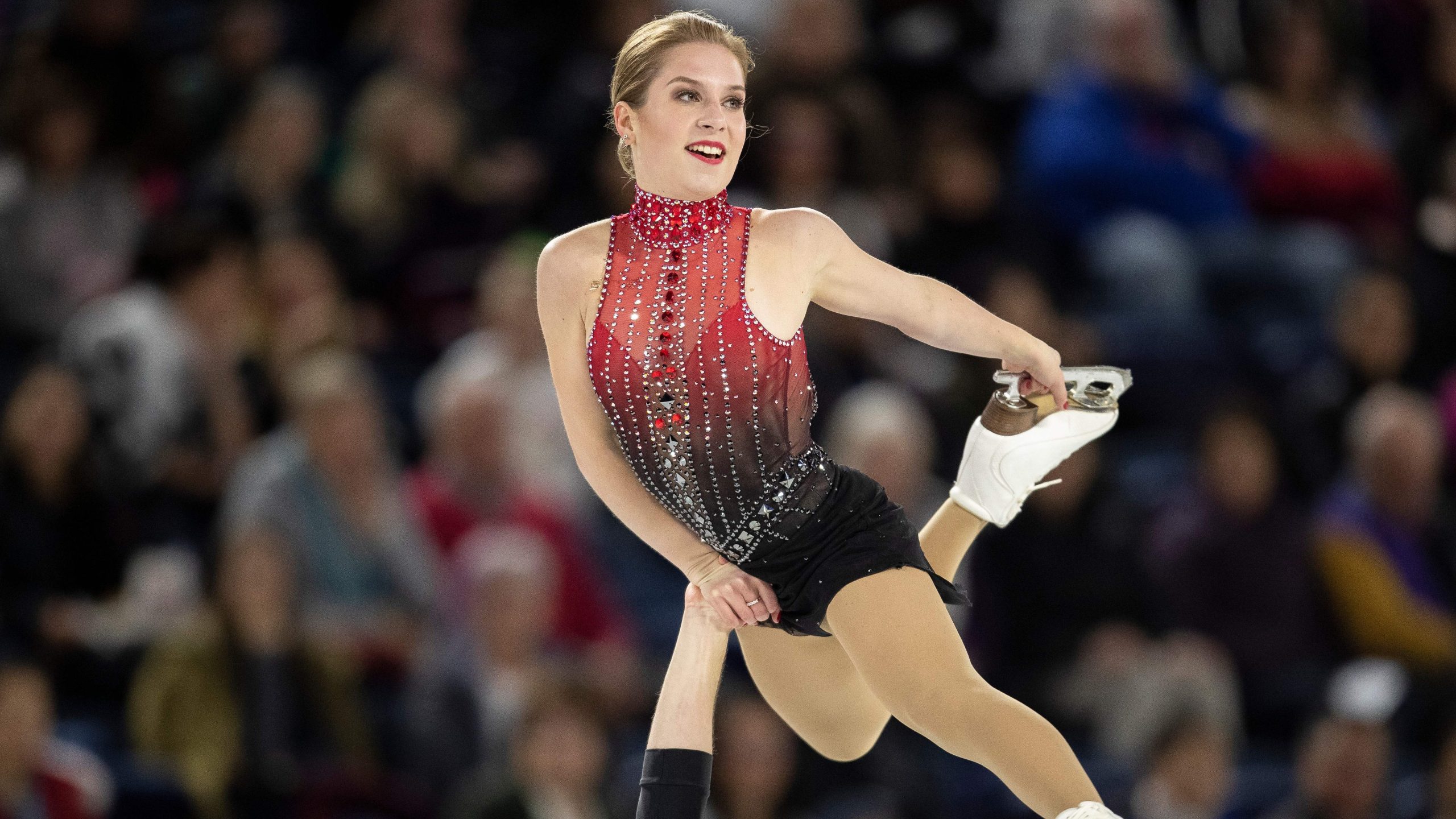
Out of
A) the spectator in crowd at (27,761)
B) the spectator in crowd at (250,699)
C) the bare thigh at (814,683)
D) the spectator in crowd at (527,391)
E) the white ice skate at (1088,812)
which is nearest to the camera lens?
the white ice skate at (1088,812)

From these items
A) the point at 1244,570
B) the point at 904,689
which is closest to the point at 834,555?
the point at 904,689

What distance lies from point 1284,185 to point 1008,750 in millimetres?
5459

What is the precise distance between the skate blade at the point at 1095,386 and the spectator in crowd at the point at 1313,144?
455 cm

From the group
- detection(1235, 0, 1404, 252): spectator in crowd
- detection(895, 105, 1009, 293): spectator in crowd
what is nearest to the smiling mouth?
detection(895, 105, 1009, 293): spectator in crowd

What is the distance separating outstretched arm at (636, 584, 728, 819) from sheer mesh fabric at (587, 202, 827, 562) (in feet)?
0.53

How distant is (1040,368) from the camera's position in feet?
10.8

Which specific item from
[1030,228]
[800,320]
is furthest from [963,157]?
[800,320]

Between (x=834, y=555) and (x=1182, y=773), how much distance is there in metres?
2.92

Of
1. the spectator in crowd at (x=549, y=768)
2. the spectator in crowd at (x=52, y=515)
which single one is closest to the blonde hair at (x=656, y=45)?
the spectator in crowd at (x=549, y=768)

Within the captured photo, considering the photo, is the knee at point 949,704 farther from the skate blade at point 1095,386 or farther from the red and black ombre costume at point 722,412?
the skate blade at point 1095,386

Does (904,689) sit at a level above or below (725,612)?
below

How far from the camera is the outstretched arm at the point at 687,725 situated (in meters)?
3.03

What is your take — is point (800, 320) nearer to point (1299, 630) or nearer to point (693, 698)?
point (693, 698)

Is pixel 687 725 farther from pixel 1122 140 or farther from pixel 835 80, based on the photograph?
pixel 1122 140
